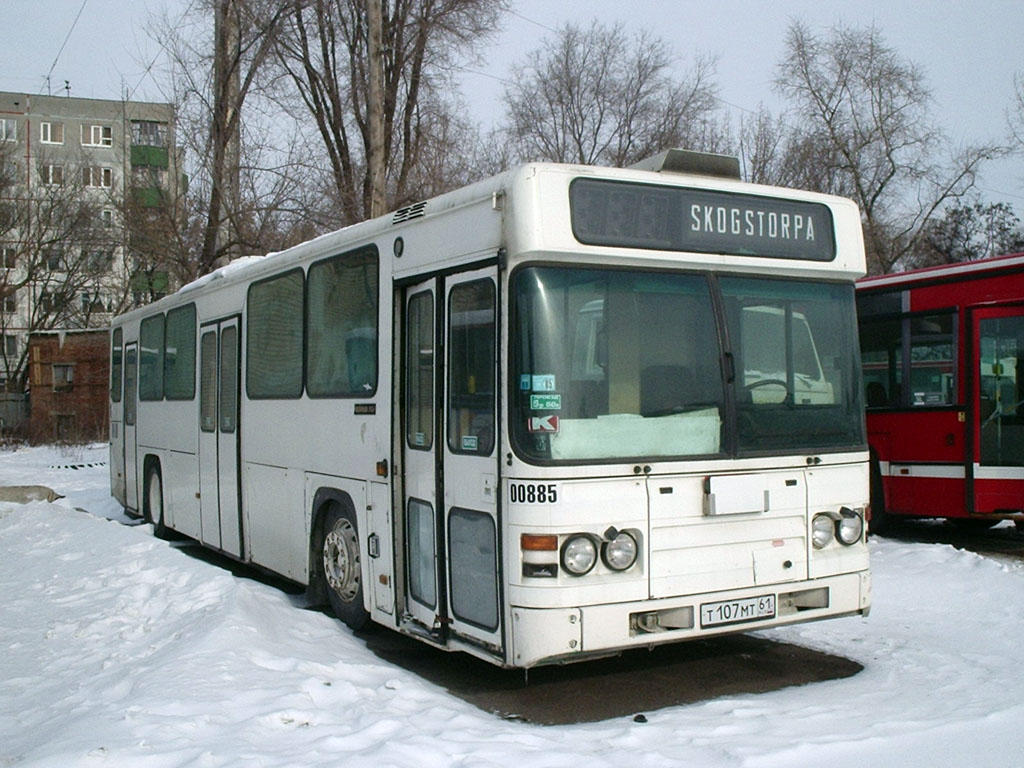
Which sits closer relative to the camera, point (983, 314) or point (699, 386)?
point (699, 386)

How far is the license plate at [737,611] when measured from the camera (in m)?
6.20

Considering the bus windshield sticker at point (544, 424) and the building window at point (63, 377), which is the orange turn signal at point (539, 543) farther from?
the building window at point (63, 377)

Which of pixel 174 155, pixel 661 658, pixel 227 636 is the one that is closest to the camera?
pixel 227 636

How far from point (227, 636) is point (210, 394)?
5.15 m

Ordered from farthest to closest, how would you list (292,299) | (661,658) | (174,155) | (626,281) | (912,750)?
1. (174,155)
2. (292,299)
3. (661,658)
4. (626,281)
5. (912,750)

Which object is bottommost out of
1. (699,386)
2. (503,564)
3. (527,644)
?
(527,644)

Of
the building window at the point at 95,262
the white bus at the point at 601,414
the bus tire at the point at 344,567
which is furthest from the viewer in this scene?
the building window at the point at 95,262

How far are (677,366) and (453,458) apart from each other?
1.45m

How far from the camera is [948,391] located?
12.1 m

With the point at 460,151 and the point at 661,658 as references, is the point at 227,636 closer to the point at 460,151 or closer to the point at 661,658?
the point at 661,658

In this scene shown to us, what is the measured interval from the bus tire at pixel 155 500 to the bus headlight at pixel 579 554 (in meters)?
9.39

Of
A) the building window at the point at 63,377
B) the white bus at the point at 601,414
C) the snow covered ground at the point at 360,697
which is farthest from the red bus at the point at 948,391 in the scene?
the building window at the point at 63,377

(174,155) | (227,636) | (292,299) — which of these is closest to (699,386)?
(227,636)

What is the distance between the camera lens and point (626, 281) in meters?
6.23
